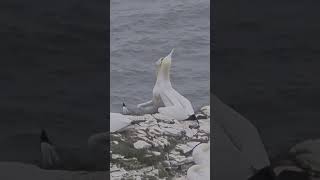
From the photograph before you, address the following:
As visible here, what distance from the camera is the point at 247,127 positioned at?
10.7 ft

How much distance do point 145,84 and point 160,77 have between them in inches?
3.0

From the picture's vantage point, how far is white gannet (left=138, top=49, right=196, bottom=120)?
3283 millimetres

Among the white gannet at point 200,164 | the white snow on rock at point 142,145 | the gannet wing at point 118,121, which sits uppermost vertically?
the gannet wing at point 118,121

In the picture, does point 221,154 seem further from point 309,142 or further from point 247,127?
point 309,142

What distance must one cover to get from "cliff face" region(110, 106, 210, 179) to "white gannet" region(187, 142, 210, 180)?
19 mm

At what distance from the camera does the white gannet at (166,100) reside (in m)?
3.28

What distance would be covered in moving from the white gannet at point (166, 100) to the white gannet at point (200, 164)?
0.47ft

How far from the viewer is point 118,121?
3305 mm

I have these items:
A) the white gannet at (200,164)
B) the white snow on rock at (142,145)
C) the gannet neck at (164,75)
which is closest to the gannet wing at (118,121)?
the white snow on rock at (142,145)

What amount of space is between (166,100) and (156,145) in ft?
0.70

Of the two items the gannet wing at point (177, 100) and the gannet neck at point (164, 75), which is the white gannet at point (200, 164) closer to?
the gannet wing at point (177, 100)
